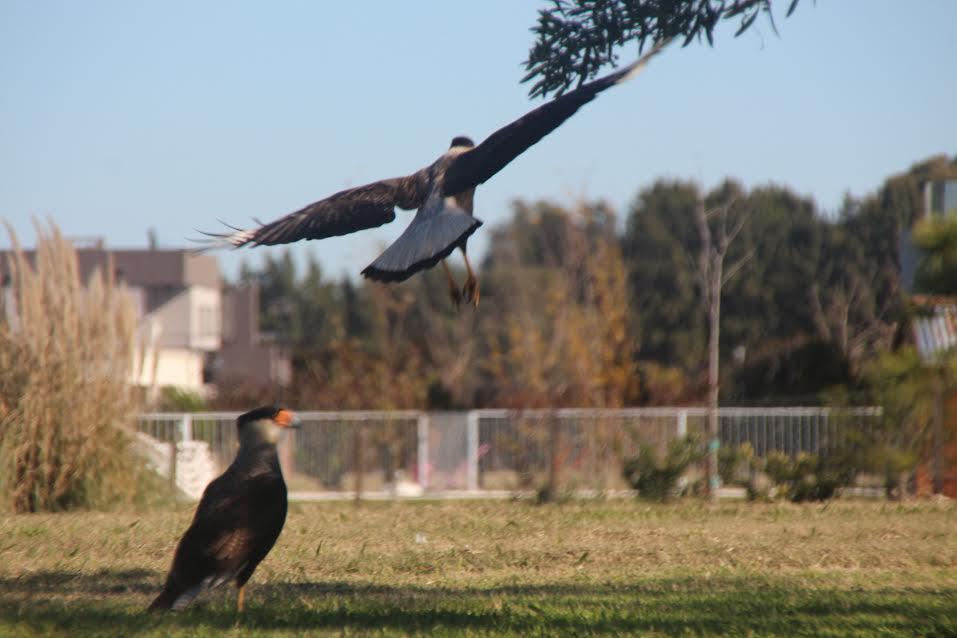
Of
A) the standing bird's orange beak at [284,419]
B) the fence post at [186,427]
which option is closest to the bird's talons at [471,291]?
the standing bird's orange beak at [284,419]

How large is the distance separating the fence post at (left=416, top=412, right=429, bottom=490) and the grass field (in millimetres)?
11708

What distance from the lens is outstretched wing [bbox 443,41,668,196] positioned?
20.6ft

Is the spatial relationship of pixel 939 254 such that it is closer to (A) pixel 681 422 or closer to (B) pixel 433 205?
(B) pixel 433 205

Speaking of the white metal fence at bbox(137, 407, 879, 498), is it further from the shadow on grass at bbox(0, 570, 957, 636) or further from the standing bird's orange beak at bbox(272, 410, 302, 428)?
the standing bird's orange beak at bbox(272, 410, 302, 428)

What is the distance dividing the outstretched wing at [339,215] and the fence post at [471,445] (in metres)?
17.1

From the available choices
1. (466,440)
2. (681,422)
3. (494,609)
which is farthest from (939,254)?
(466,440)

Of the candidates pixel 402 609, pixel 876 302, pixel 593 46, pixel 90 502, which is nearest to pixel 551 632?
pixel 402 609

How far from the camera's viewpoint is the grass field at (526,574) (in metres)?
6.50

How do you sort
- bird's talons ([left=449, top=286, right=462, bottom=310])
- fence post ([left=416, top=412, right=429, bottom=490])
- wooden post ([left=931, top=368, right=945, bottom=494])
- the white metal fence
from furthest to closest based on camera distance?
fence post ([left=416, top=412, right=429, bottom=490]) → the white metal fence → wooden post ([left=931, top=368, right=945, bottom=494]) → bird's talons ([left=449, top=286, right=462, bottom=310])

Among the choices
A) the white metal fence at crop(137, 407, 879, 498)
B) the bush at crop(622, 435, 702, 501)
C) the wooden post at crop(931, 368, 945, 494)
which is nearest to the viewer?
the bush at crop(622, 435, 702, 501)

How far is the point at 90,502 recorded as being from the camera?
13219 mm

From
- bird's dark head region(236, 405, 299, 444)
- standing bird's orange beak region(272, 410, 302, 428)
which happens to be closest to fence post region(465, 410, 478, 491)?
standing bird's orange beak region(272, 410, 302, 428)

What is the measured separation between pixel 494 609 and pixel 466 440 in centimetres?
1776

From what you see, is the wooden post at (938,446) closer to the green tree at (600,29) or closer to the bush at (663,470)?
the bush at (663,470)
